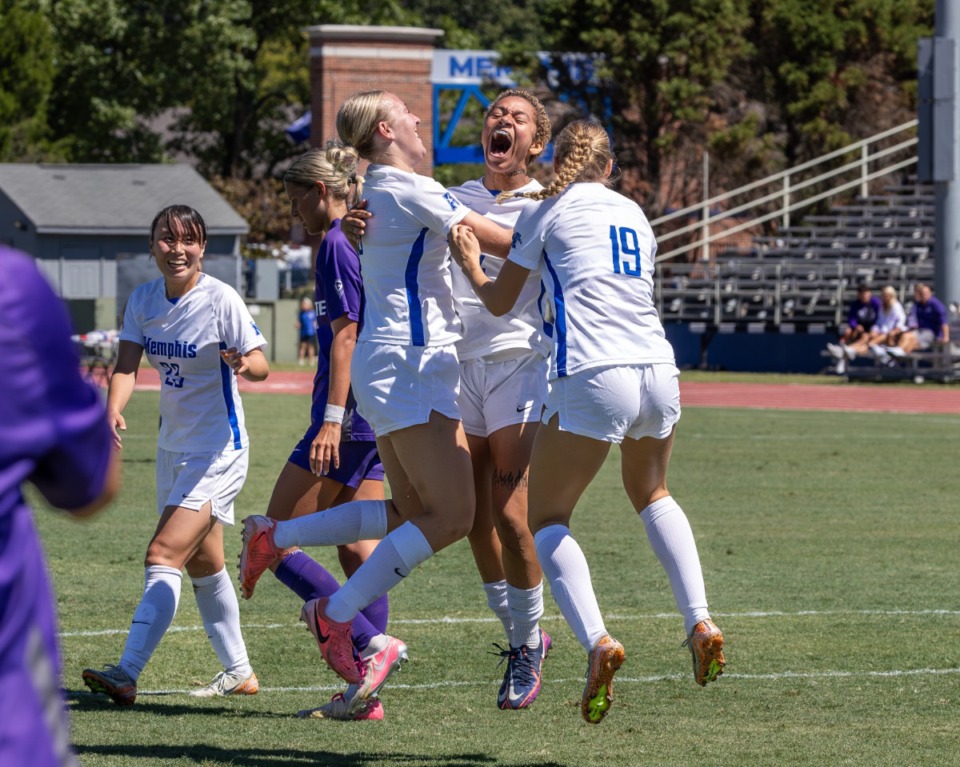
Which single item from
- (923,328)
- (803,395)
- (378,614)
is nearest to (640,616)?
(378,614)

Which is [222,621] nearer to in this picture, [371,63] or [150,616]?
[150,616]

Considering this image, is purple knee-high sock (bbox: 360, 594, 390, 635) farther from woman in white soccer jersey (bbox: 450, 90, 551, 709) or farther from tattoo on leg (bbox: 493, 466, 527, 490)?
tattoo on leg (bbox: 493, 466, 527, 490)

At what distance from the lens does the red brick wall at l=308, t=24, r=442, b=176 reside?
40750mm

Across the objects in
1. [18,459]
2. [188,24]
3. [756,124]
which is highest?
[188,24]

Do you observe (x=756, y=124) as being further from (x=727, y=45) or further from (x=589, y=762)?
(x=589, y=762)

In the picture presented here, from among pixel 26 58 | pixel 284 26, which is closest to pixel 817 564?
pixel 26 58

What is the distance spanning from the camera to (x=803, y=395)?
2517 cm

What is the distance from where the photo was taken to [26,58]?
48938 millimetres

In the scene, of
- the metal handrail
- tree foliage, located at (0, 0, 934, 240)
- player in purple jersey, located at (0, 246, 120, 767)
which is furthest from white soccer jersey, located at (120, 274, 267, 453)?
tree foliage, located at (0, 0, 934, 240)

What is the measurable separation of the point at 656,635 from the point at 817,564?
7.93 ft

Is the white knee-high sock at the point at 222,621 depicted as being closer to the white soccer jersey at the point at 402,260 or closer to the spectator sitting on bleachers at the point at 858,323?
the white soccer jersey at the point at 402,260

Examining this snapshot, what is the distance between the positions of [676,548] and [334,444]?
1.33 m

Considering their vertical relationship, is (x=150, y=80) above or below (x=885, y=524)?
above

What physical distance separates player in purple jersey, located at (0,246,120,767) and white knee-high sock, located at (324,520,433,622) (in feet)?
9.80
